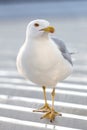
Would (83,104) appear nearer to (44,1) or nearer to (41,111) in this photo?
(41,111)

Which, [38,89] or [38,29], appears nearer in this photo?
[38,29]

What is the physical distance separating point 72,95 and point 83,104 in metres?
0.19

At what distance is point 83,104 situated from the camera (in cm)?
267

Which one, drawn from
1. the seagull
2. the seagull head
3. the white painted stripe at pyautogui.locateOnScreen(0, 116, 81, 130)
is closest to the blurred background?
the white painted stripe at pyautogui.locateOnScreen(0, 116, 81, 130)

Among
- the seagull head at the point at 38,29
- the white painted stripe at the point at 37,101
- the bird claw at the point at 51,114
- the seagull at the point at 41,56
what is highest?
the seagull head at the point at 38,29

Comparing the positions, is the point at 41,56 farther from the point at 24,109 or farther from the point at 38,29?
the point at 24,109

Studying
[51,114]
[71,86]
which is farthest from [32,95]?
[51,114]

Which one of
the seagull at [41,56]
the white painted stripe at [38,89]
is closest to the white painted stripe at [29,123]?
the seagull at [41,56]

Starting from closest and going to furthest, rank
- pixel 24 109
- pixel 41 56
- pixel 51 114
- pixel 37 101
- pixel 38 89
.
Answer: pixel 41 56, pixel 51 114, pixel 24 109, pixel 37 101, pixel 38 89

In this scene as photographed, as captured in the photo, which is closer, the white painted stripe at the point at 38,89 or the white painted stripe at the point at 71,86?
the white painted stripe at the point at 38,89

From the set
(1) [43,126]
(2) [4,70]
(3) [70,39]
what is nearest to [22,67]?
(1) [43,126]

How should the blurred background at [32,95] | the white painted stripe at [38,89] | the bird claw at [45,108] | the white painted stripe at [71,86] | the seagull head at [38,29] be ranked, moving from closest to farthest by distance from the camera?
the seagull head at [38,29] < the blurred background at [32,95] < the bird claw at [45,108] < the white painted stripe at [38,89] < the white painted stripe at [71,86]

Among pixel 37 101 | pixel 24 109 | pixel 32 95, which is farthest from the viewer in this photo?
pixel 32 95

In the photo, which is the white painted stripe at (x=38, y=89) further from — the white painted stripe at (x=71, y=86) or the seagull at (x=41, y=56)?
the seagull at (x=41, y=56)
